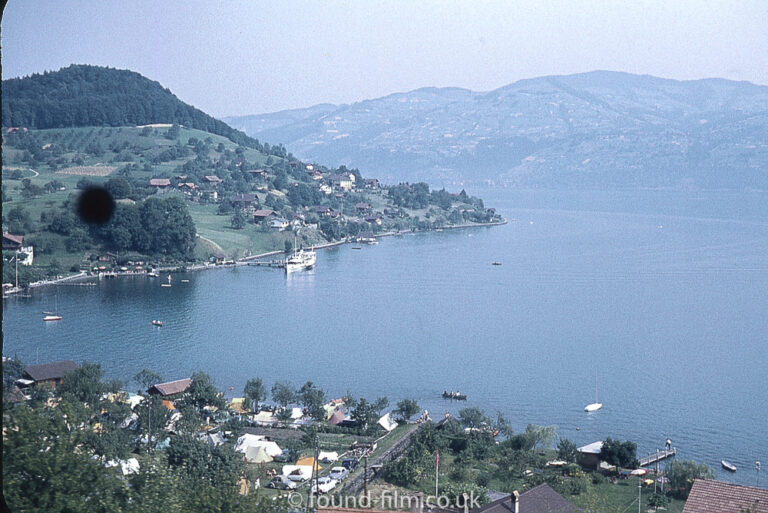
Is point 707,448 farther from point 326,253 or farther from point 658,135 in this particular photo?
point 658,135

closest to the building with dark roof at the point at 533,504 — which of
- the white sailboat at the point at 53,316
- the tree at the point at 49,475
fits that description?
the tree at the point at 49,475

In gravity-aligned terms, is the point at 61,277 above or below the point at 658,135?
below

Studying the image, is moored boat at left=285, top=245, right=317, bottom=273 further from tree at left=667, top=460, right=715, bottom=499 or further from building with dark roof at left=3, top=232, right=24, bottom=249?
tree at left=667, top=460, right=715, bottom=499

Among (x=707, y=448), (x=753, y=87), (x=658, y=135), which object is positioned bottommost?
(x=707, y=448)

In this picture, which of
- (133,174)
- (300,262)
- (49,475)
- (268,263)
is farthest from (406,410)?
(133,174)

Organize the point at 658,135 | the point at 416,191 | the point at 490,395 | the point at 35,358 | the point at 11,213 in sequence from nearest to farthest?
the point at 490,395, the point at 35,358, the point at 11,213, the point at 416,191, the point at 658,135

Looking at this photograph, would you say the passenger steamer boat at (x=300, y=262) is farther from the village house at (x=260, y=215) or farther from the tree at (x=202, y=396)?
the tree at (x=202, y=396)

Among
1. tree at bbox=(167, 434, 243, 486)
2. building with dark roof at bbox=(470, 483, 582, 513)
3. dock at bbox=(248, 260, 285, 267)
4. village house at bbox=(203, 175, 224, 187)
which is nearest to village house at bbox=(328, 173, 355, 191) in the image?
village house at bbox=(203, 175, 224, 187)

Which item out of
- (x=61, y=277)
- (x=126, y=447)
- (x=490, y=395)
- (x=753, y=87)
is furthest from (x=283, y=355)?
(x=753, y=87)
